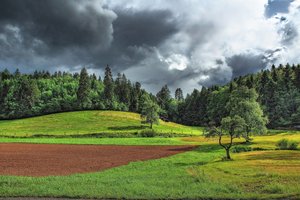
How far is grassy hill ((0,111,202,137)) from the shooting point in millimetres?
120875

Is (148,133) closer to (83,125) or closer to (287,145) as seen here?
(83,125)

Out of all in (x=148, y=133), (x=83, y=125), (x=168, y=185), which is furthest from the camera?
(x=83, y=125)

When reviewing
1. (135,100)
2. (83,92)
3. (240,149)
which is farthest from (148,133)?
(135,100)

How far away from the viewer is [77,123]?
145 meters

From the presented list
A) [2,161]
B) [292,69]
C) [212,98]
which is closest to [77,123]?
[212,98]

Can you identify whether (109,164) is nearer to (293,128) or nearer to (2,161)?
(2,161)

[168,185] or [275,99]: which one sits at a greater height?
[275,99]

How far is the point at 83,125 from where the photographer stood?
Answer: 13925 cm

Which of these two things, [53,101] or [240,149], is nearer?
[240,149]

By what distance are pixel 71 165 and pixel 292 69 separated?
166m

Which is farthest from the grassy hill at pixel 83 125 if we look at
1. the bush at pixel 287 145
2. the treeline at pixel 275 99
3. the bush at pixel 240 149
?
the bush at pixel 287 145

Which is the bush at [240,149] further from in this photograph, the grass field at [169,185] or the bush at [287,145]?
the grass field at [169,185]

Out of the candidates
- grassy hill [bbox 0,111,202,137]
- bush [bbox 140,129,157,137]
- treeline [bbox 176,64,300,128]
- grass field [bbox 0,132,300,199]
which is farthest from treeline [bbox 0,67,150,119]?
grass field [bbox 0,132,300,199]

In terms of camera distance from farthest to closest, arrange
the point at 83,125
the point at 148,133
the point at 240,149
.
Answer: the point at 83,125 → the point at 148,133 → the point at 240,149
